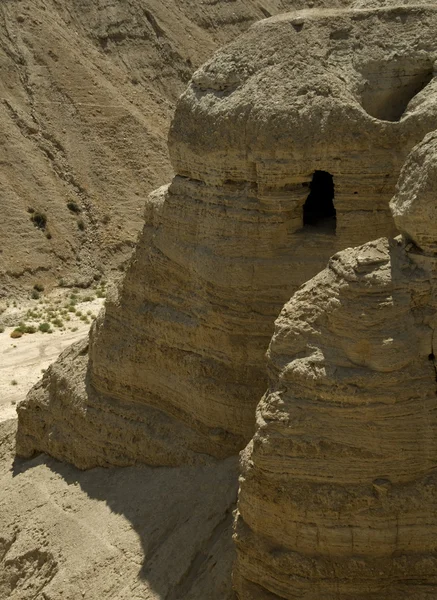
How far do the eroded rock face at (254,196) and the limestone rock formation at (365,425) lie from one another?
2446 millimetres

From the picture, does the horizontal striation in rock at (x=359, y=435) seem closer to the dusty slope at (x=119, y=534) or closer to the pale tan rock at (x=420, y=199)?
the pale tan rock at (x=420, y=199)

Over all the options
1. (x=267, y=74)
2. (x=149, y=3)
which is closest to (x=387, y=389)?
(x=267, y=74)

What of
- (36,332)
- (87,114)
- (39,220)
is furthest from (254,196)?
(87,114)

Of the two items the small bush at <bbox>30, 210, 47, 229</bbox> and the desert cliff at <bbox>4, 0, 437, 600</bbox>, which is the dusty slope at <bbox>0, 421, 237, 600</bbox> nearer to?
the desert cliff at <bbox>4, 0, 437, 600</bbox>

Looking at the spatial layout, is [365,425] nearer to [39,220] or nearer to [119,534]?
[119,534]

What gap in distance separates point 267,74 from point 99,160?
25.6 meters

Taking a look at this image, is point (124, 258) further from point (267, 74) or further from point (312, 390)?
point (312, 390)

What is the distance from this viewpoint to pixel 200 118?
42.7 ft

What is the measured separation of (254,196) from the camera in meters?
12.6

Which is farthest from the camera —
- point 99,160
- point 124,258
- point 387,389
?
point 99,160

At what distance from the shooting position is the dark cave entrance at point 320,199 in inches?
519

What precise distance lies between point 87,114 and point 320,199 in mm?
26207

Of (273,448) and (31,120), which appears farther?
(31,120)

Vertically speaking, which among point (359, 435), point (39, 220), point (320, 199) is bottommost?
point (359, 435)
